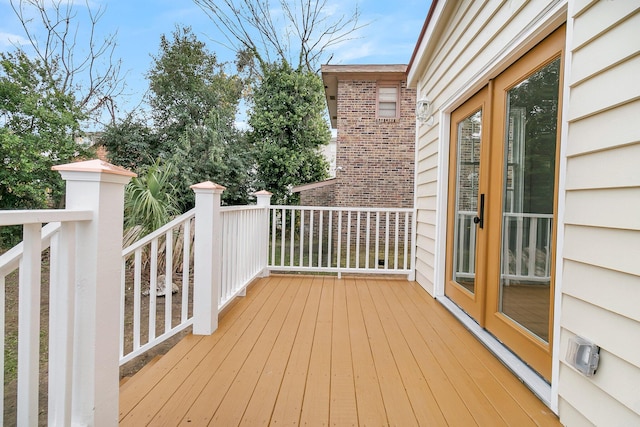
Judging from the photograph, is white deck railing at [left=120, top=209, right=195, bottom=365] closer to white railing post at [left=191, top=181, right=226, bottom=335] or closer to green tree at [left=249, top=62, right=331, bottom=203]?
white railing post at [left=191, top=181, right=226, bottom=335]

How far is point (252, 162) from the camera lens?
10086 millimetres

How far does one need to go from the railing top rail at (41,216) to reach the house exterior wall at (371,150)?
8098 millimetres

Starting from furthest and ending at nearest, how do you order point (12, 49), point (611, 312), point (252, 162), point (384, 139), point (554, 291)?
point (252, 162) < point (384, 139) < point (12, 49) < point (554, 291) < point (611, 312)

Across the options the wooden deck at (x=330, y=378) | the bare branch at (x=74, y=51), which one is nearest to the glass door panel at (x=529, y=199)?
the wooden deck at (x=330, y=378)

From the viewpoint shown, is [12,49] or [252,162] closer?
[12,49]

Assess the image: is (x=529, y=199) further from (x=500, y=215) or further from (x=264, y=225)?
(x=264, y=225)

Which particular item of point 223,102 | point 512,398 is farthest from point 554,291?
point 223,102

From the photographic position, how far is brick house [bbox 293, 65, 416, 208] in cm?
880

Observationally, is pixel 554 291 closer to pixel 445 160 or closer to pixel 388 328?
pixel 388 328

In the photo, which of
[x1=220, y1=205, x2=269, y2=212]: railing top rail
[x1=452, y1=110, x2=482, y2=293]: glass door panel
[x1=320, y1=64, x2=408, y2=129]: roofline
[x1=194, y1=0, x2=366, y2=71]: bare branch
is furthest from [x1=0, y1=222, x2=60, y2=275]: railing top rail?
[x1=194, y1=0, x2=366, y2=71]: bare branch

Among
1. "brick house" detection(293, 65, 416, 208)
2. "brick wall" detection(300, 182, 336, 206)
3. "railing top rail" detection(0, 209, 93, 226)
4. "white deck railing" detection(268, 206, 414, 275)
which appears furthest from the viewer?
"brick wall" detection(300, 182, 336, 206)

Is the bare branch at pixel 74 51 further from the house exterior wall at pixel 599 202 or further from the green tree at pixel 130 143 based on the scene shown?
the house exterior wall at pixel 599 202

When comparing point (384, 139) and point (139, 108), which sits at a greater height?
point (139, 108)

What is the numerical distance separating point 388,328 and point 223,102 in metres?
9.35
